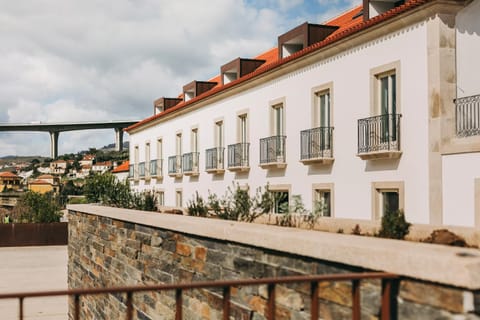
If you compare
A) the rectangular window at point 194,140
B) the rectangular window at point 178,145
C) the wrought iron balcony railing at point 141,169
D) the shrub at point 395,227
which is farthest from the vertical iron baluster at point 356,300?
the wrought iron balcony railing at point 141,169

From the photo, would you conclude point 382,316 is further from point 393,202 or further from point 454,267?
point 393,202

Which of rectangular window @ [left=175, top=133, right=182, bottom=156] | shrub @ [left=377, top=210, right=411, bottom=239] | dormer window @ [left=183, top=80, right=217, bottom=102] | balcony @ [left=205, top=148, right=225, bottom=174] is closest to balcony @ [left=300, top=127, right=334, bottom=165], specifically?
balcony @ [left=205, top=148, right=225, bottom=174]

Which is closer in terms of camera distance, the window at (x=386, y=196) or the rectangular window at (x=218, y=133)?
the window at (x=386, y=196)

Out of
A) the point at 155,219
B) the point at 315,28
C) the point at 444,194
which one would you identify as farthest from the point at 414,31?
the point at 155,219

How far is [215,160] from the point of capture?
22.4 meters

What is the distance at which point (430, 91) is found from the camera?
11.9m

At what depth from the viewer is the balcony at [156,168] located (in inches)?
1156

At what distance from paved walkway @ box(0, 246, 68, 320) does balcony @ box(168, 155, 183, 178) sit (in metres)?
6.22

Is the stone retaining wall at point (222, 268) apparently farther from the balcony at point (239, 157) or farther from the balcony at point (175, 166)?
the balcony at point (175, 166)

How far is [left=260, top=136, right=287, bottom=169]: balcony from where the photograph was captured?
58.3 ft

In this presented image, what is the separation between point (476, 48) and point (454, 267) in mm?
10055

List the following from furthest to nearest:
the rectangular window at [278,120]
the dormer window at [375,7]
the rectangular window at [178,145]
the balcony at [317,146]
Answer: the rectangular window at [178,145] → the rectangular window at [278,120] → the balcony at [317,146] → the dormer window at [375,7]

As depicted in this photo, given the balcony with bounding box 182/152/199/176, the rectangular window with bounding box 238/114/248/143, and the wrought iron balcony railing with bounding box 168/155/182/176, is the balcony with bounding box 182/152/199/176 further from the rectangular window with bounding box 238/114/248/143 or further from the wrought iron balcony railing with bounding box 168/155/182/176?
the rectangular window with bounding box 238/114/248/143

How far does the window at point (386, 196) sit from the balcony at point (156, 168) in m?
17.1
